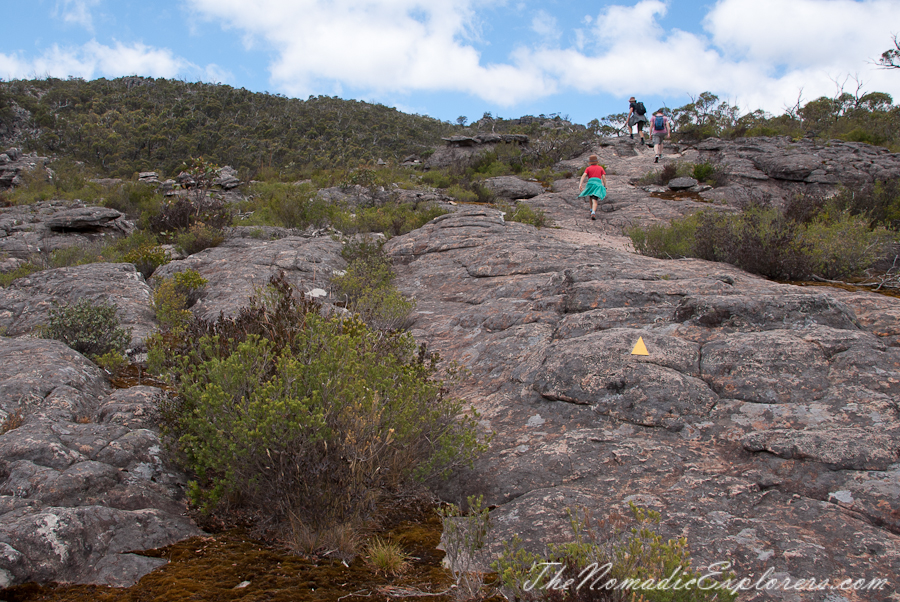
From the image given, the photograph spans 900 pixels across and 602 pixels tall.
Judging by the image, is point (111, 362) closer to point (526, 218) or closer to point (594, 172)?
point (526, 218)

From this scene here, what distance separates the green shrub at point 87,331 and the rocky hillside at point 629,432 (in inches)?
25.8

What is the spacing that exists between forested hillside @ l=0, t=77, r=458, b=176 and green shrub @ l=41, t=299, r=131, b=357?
108 feet

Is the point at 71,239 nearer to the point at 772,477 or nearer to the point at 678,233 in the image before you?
the point at 678,233

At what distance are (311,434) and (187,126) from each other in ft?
183

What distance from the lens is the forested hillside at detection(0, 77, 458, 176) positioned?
43031 mm

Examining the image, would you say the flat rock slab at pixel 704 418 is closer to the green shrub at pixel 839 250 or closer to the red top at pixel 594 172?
the green shrub at pixel 839 250

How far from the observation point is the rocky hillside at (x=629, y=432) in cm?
235

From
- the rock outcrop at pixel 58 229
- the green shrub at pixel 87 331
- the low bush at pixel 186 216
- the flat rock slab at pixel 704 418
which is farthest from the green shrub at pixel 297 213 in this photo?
the flat rock slab at pixel 704 418

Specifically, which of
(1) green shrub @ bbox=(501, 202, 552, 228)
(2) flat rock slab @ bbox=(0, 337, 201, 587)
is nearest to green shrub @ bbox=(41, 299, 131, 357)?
(2) flat rock slab @ bbox=(0, 337, 201, 587)

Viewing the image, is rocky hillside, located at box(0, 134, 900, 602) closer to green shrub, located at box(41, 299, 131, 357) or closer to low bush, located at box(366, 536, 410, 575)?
low bush, located at box(366, 536, 410, 575)

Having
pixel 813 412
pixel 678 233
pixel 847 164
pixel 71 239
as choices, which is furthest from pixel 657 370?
pixel 847 164

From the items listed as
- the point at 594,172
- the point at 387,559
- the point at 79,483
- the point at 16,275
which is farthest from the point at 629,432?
the point at 594,172

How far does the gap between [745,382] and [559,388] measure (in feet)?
4.16

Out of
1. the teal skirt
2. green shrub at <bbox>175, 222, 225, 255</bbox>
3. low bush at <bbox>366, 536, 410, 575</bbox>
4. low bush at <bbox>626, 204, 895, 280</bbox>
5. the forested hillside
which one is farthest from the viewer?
the forested hillside
